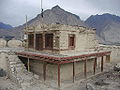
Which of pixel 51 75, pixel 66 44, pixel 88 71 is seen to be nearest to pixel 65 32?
pixel 66 44

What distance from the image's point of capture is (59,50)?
18234 millimetres

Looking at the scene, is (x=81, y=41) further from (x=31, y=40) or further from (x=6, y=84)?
(x=6, y=84)

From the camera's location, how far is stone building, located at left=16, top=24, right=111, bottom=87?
708 inches

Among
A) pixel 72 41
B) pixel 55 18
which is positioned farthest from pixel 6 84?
pixel 55 18

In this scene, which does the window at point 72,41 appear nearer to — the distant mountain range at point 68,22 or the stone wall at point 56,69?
the stone wall at point 56,69

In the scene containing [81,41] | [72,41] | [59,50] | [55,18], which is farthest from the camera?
[55,18]

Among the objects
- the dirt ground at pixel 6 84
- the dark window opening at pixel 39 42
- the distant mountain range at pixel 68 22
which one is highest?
the distant mountain range at pixel 68 22

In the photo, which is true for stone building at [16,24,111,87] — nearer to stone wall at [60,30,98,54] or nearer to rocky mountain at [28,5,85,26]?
stone wall at [60,30,98,54]

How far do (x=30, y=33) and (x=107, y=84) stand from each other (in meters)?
12.4

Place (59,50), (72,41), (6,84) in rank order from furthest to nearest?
(72,41) → (59,50) → (6,84)

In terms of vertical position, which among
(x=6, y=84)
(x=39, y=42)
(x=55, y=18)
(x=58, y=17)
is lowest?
(x=6, y=84)

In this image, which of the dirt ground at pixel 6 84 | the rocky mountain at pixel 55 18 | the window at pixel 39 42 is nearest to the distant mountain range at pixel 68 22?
the rocky mountain at pixel 55 18

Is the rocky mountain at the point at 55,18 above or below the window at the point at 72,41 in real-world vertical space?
above

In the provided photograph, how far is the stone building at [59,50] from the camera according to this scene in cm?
1798
